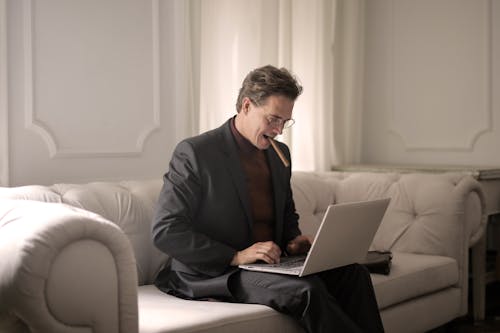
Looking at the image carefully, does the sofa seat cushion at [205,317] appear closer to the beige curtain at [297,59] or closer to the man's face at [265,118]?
the man's face at [265,118]

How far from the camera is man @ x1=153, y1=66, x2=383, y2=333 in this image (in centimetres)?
233

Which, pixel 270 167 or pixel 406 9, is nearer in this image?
pixel 270 167

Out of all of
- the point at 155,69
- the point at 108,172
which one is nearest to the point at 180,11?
the point at 155,69

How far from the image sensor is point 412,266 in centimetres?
307

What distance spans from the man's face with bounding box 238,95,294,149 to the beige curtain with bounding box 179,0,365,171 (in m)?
0.92

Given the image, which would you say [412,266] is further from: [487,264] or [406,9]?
[406,9]

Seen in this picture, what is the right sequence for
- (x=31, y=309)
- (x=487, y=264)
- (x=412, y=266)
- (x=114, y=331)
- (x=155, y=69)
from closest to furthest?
(x=31, y=309)
(x=114, y=331)
(x=412, y=266)
(x=155, y=69)
(x=487, y=264)

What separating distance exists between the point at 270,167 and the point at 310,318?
2.18 ft

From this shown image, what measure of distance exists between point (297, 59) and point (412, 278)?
5.39ft

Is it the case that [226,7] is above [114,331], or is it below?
above

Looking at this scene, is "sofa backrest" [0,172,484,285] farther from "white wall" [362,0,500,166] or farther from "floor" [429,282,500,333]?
"white wall" [362,0,500,166]

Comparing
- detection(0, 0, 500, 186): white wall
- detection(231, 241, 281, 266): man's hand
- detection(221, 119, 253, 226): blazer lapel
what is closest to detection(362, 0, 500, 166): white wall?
detection(0, 0, 500, 186): white wall

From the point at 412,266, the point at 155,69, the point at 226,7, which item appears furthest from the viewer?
the point at 226,7

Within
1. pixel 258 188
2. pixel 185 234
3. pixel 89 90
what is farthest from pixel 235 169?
pixel 89 90
